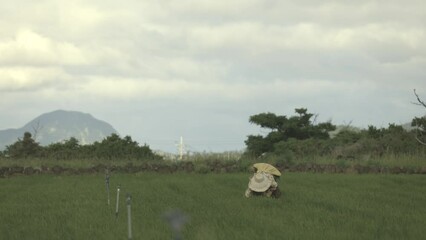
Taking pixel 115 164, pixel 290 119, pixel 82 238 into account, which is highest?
pixel 290 119

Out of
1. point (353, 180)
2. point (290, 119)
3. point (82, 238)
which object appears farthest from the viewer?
point (290, 119)

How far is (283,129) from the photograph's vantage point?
4241cm

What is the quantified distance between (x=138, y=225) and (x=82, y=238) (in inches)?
56.4

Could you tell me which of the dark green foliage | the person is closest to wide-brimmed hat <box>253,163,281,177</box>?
the person

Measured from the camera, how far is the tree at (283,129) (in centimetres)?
4109

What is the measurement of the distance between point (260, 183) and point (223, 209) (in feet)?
9.32

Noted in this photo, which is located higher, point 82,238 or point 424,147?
point 424,147

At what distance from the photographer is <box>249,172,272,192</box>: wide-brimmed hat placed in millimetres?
15697

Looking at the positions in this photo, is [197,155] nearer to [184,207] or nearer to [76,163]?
[76,163]

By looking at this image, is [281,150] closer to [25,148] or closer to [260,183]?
[25,148]

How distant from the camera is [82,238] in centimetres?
961

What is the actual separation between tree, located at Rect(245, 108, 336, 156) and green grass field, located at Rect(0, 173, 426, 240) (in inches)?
764

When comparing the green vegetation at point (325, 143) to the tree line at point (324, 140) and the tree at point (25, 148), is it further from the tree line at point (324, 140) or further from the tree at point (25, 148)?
the tree at point (25, 148)

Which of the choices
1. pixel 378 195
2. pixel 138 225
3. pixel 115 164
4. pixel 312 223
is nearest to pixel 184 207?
pixel 138 225
